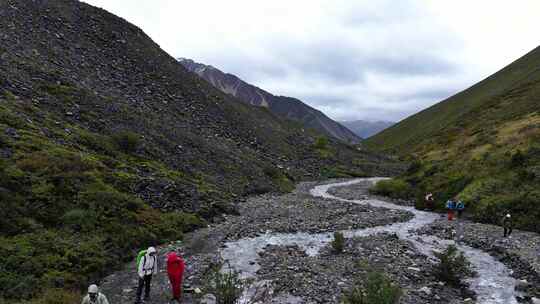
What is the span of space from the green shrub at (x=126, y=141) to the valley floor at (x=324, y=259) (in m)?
13.6

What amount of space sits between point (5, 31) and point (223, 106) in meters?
39.8

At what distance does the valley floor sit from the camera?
16.8 m

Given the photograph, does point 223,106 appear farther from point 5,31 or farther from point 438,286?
point 438,286

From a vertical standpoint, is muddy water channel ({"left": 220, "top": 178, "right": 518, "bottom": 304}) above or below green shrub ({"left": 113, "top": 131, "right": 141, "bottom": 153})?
below

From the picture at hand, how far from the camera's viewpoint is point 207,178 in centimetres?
4194

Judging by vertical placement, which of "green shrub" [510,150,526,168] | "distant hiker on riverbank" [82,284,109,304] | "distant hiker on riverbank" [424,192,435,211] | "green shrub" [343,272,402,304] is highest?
"green shrub" [510,150,526,168]

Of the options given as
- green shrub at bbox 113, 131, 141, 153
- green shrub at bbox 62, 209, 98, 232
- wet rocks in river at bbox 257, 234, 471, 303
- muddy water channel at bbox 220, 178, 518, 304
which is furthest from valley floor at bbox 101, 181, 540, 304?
green shrub at bbox 113, 131, 141, 153

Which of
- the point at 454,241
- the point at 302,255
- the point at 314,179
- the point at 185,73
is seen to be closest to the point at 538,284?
the point at 454,241

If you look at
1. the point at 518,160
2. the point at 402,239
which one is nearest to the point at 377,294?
the point at 402,239

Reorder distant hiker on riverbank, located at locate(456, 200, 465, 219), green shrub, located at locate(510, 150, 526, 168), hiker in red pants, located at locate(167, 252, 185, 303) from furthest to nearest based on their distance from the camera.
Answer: green shrub, located at locate(510, 150, 526, 168), distant hiker on riverbank, located at locate(456, 200, 465, 219), hiker in red pants, located at locate(167, 252, 185, 303)

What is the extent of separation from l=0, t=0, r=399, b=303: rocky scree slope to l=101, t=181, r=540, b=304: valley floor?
2.60 meters

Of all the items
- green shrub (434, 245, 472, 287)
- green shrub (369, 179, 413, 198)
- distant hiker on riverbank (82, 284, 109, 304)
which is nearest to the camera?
distant hiker on riverbank (82, 284, 109, 304)

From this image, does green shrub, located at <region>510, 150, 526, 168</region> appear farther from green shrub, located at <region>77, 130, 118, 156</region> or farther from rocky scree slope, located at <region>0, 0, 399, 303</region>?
green shrub, located at <region>77, 130, 118, 156</region>

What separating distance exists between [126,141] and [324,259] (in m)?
25.7
